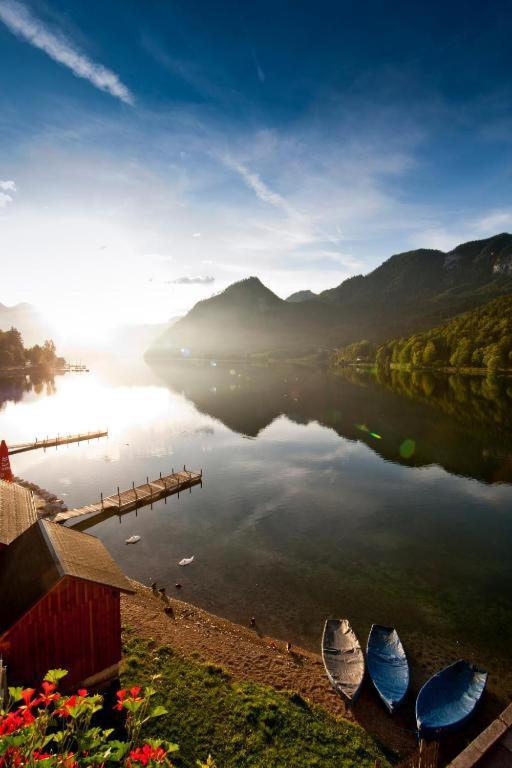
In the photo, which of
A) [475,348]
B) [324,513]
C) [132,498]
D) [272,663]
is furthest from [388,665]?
[475,348]

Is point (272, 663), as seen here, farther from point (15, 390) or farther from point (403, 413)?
point (15, 390)

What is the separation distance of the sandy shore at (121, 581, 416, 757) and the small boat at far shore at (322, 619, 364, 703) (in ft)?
1.84

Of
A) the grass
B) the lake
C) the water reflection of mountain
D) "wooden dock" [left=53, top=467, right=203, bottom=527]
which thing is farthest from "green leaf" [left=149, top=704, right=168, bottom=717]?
the water reflection of mountain

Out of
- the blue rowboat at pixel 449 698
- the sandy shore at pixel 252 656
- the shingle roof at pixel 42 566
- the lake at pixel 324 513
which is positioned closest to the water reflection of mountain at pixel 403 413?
the lake at pixel 324 513

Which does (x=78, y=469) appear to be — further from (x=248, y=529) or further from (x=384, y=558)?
(x=384, y=558)

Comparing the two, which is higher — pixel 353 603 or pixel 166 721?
pixel 166 721

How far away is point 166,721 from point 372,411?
100m

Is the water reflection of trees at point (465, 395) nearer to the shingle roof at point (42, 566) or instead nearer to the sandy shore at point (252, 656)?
the sandy shore at point (252, 656)

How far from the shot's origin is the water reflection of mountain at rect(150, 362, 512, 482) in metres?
70.6

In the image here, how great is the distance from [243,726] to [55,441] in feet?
241

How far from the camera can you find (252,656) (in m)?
23.6

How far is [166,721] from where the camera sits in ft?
56.2

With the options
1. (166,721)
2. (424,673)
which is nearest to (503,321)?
(424,673)

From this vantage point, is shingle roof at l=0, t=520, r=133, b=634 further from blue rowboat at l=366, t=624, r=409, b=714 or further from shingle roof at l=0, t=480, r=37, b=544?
blue rowboat at l=366, t=624, r=409, b=714
